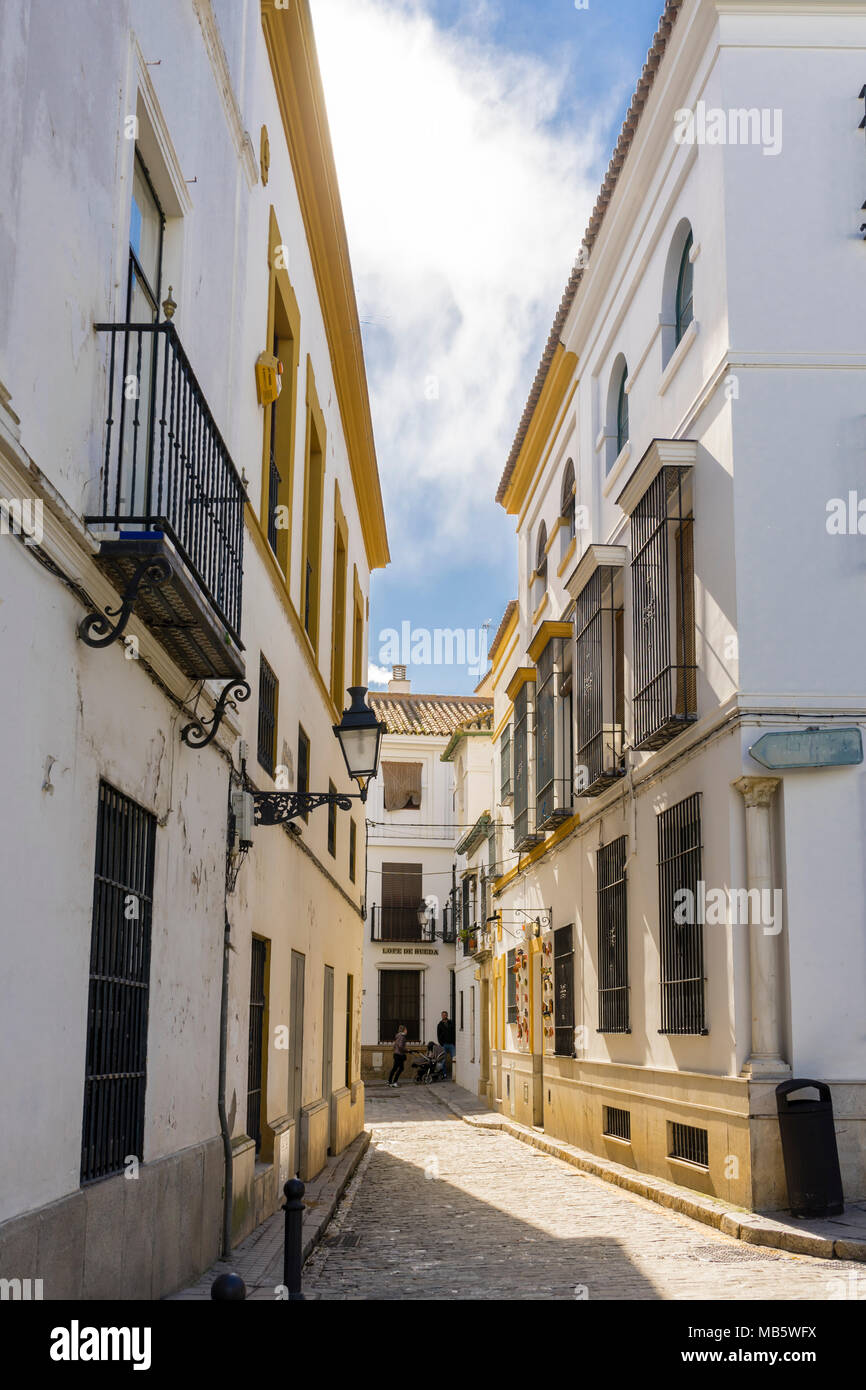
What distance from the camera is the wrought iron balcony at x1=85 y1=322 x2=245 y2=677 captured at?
540cm

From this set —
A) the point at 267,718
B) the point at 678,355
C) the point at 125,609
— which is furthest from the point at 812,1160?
the point at 678,355

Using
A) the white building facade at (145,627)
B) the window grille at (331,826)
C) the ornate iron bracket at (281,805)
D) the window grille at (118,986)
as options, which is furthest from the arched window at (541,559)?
the window grille at (118,986)

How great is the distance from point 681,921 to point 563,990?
656 centimetres

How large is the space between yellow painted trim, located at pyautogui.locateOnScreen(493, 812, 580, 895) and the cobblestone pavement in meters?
4.20

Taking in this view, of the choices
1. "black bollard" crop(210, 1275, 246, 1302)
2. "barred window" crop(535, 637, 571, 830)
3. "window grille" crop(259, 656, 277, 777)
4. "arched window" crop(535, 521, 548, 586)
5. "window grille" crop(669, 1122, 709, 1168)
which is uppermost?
"arched window" crop(535, 521, 548, 586)

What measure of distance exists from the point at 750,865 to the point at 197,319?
18.0ft

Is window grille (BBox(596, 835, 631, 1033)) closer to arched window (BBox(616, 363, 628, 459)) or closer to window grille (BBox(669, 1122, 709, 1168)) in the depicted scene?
window grille (BBox(669, 1122, 709, 1168))

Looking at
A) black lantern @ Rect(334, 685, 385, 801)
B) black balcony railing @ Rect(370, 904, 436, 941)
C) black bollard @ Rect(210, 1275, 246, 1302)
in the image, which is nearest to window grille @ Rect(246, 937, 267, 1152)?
black lantern @ Rect(334, 685, 385, 801)

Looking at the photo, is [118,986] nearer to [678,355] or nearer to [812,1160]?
[812,1160]

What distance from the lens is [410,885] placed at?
42.7 m

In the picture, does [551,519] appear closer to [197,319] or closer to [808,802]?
[808,802]

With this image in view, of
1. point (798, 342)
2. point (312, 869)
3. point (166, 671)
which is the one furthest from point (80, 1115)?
point (312, 869)

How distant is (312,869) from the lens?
47.7 ft
